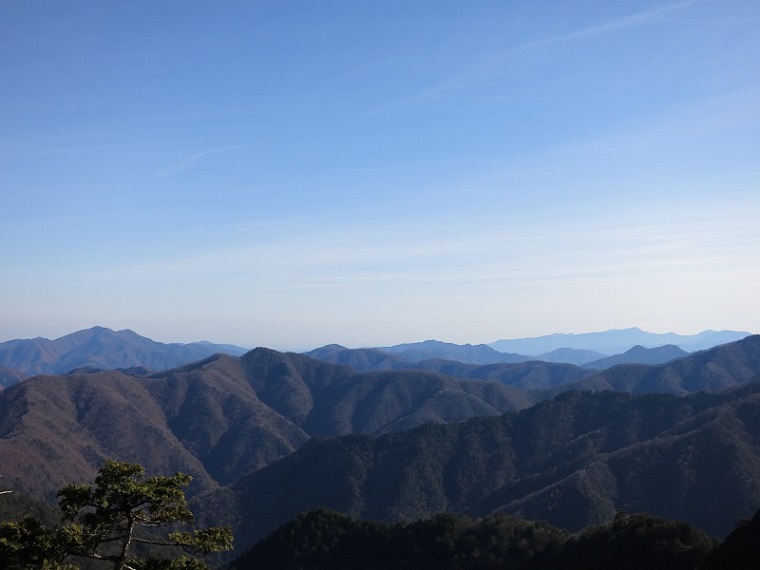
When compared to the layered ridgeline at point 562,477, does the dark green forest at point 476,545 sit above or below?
above

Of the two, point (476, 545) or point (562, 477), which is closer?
point (476, 545)

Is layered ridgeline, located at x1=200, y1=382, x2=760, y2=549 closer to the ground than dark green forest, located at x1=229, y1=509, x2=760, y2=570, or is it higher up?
closer to the ground

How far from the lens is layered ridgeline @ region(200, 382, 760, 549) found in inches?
4889

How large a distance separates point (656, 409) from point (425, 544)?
12708 cm

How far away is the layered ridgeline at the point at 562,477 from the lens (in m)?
124

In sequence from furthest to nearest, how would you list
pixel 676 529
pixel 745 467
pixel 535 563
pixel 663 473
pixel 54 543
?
pixel 663 473
pixel 745 467
pixel 535 563
pixel 676 529
pixel 54 543

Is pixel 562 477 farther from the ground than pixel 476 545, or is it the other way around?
pixel 476 545

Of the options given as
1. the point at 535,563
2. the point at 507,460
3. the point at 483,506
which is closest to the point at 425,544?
the point at 535,563

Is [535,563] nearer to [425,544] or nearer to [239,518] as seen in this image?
[425,544]

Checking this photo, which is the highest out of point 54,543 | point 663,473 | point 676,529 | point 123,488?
point 123,488

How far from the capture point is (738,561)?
4147 centimetres

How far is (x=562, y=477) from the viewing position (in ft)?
490

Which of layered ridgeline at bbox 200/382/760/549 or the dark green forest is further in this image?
layered ridgeline at bbox 200/382/760/549

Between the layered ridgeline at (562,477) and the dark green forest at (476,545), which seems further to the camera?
the layered ridgeline at (562,477)
